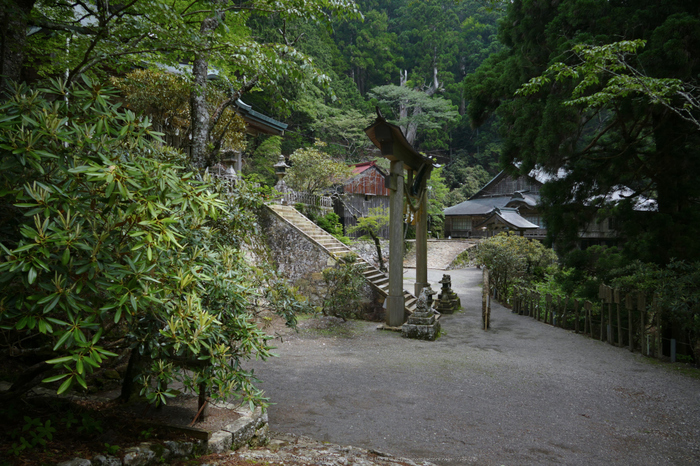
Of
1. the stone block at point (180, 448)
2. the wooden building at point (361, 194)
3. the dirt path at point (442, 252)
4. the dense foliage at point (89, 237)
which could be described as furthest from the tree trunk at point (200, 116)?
the dirt path at point (442, 252)

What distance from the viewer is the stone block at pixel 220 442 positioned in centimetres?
292

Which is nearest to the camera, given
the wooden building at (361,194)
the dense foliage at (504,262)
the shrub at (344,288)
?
the shrub at (344,288)

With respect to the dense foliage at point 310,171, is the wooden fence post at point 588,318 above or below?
below

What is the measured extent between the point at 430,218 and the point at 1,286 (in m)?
31.0

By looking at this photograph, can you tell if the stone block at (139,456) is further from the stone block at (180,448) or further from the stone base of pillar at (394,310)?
the stone base of pillar at (394,310)

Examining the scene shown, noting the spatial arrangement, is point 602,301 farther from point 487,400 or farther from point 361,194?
point 361,194

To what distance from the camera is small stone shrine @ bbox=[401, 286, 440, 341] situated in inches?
315

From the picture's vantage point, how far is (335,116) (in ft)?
99.2

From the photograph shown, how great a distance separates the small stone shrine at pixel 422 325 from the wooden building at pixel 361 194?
15532 mm

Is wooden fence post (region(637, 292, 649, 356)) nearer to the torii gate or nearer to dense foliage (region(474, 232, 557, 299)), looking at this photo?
the torii gate

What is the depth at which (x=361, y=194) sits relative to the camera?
26141mm

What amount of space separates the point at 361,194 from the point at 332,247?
14611 mm

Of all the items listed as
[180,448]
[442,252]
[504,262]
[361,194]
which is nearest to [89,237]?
[180,448]

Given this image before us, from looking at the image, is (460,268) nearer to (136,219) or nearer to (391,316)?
(391,316)
